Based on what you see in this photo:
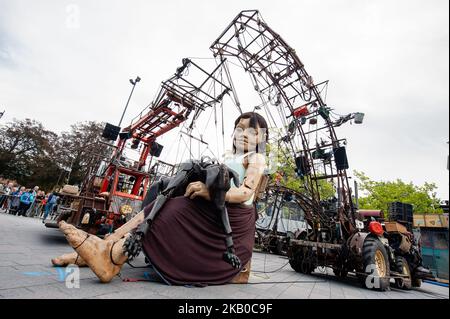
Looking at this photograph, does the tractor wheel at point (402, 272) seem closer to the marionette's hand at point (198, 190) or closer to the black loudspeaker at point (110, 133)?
the marionette's hand at point (198, 190)

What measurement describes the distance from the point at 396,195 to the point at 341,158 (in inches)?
874

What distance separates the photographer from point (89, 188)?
18.5 feet

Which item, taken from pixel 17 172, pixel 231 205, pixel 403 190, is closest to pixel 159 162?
pixel 231 205

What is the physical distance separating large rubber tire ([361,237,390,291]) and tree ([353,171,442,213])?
20.6m

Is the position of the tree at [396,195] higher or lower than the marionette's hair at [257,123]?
higher

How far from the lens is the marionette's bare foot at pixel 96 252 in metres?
1.83

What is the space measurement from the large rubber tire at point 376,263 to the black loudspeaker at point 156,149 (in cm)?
806

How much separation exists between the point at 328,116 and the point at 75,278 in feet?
21.7

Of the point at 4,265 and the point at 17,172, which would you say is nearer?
the point at 4,265

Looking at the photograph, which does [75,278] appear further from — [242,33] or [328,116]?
[242,33]

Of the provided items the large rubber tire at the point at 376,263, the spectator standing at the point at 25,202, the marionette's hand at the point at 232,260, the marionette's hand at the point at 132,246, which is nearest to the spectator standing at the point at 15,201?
the spectator standing at the point at 25,202

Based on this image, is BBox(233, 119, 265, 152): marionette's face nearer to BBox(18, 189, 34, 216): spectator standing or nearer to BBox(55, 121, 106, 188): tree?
BBox(18, 189, 34, 216): spectator standing
